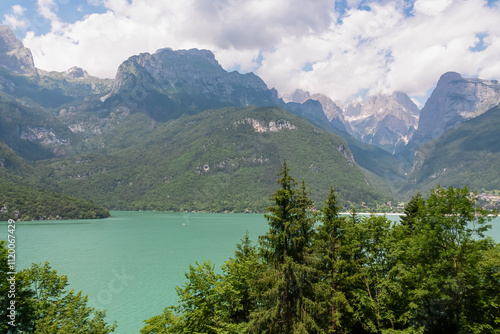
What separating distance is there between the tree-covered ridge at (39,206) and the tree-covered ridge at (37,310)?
16630 cm

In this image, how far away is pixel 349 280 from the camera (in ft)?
65.7

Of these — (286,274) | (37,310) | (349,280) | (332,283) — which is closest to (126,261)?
(37,310)

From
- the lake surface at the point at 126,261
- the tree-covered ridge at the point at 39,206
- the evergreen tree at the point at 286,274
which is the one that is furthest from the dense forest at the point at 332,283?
the tree-covered ridge at the point at 39,206

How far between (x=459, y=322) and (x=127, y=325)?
35.3 metres

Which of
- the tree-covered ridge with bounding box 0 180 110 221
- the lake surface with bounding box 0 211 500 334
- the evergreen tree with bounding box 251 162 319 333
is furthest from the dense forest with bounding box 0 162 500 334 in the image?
the tree-covered ridge with bounding box 0 180 110 221

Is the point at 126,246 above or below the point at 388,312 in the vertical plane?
below

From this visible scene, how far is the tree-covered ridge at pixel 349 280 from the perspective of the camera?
602 inches

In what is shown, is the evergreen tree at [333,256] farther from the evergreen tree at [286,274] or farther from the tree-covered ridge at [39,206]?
the tree-covered ridge at [39,206]

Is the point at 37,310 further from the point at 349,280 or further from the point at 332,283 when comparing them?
the point at 349,280

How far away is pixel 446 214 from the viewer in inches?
798

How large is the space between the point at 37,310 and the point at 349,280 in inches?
850

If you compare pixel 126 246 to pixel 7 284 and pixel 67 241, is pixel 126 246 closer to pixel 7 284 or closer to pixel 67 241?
pixel 67 241

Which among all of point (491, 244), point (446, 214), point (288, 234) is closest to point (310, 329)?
point (288, 234)

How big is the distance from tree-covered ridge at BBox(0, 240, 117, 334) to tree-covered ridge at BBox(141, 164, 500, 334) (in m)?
4.30
